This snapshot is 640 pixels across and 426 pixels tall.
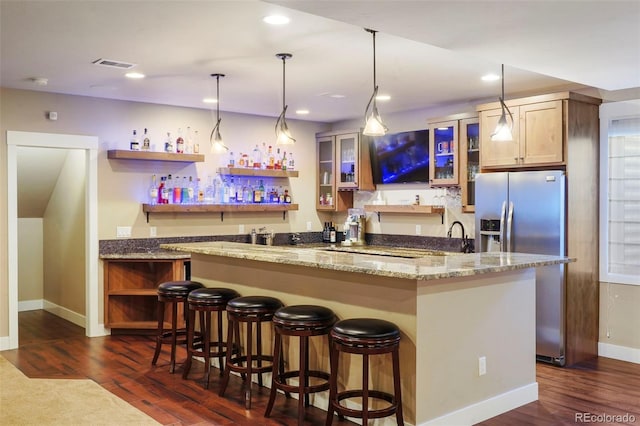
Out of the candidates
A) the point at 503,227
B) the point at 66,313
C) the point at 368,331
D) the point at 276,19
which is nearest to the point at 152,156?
the point at 66,313

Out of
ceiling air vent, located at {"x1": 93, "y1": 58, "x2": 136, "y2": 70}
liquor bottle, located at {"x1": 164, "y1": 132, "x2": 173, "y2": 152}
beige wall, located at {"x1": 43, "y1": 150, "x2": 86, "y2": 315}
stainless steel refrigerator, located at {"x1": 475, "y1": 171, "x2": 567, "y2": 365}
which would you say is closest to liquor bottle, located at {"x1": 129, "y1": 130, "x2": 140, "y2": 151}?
liquor bottle, located at {"x1": 164, "y1": 132, "x2": 173, "y2": 152}

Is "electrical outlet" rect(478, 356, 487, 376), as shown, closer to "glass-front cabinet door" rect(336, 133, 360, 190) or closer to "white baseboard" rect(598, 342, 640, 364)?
"white baseboard" rect(598, 342, 640, 364)

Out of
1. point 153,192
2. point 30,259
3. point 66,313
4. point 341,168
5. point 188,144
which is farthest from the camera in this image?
point 30,259

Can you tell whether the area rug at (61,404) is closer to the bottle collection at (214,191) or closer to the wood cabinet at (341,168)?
the bottle collection at (214,191)

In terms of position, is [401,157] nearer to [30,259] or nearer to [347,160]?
[347,160]

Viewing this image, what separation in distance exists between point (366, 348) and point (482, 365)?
103 cm

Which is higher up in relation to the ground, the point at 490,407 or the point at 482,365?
the point at 482,365

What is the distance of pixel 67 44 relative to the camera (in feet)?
13.7

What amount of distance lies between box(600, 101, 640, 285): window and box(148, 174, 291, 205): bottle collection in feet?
12.7

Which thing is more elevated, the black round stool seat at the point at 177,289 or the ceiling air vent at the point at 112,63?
the ceiling air vent at the point at 112,63

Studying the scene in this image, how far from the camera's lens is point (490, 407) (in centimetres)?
386

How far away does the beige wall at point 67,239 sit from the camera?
6.80m

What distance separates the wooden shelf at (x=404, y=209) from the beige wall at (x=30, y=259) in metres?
4.47

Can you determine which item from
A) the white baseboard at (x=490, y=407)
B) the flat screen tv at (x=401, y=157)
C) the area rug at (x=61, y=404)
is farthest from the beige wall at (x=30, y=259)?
the white baseboard at (x=490, y=407)
